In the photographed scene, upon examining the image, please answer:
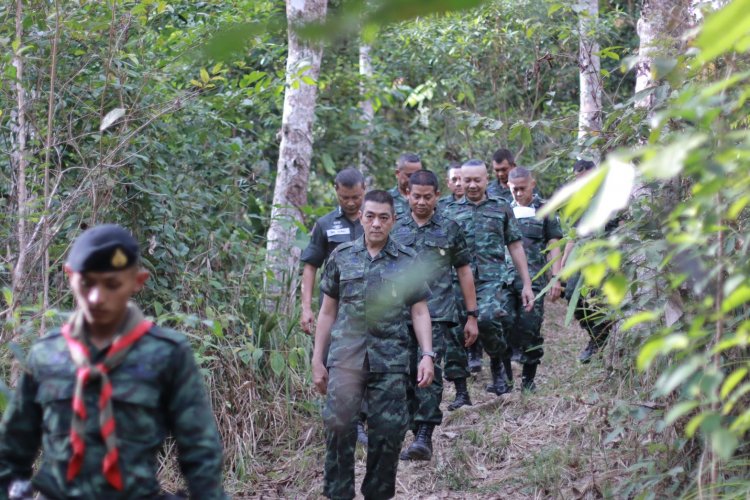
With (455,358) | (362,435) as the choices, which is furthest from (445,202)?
(362,435)

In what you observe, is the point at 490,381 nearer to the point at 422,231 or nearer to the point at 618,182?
the point at 422,231

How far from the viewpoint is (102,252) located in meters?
3.09

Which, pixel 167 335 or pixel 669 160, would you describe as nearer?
pixel 669 160

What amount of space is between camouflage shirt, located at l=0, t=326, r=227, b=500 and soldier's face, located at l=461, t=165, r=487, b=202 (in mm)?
6019

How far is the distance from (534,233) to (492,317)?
130 centimetres

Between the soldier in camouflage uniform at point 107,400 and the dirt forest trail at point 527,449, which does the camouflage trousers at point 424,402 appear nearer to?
the dirt forest trail at point 527,449

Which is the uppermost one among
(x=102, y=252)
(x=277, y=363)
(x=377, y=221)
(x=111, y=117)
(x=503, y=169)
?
(x=111, y=117)

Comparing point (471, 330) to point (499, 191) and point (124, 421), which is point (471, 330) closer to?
point (499, 191)

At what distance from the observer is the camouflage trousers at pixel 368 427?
5.62 metres

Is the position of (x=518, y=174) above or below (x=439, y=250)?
above

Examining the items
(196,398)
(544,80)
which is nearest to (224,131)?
(196,398)

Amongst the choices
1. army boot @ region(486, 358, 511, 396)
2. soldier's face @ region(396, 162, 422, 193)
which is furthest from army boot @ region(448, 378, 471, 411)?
soldier's face @ region(396, 162, 422, 193)

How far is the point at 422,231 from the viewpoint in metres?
7.72

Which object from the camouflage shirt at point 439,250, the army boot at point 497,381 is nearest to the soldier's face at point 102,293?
the camouflage shirt at point 439,250
